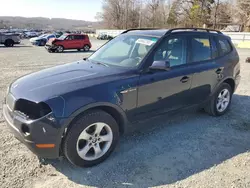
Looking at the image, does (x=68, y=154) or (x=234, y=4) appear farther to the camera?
(x=234, y=4)

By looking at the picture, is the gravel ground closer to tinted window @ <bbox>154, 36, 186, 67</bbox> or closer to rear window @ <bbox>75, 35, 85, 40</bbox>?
tinted window @ <bbox>154, 36, 186, 67</bbox>

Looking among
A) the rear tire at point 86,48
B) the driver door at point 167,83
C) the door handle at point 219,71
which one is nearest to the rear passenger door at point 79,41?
the rear tire at point 86,48

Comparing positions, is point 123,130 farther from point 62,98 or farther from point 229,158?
point 229,158

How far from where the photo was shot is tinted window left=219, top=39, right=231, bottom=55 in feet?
15.3

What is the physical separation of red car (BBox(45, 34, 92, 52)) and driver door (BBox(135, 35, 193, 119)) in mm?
17773

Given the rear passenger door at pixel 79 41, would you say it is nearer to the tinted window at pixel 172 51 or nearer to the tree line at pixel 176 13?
the tinted window at pixel 172 51

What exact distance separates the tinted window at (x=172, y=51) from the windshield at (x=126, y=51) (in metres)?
0.16

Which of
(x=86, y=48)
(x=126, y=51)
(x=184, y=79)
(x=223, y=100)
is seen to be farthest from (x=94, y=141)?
(x=86, y=48)

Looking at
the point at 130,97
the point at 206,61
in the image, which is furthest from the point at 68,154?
the point at 206,61

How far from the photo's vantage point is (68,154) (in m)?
2.81

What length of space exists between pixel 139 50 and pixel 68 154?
1.87 metres

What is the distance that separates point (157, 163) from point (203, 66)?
1.96 metres

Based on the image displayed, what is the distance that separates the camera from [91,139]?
299 centimetres

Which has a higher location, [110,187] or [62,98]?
[62,98]
